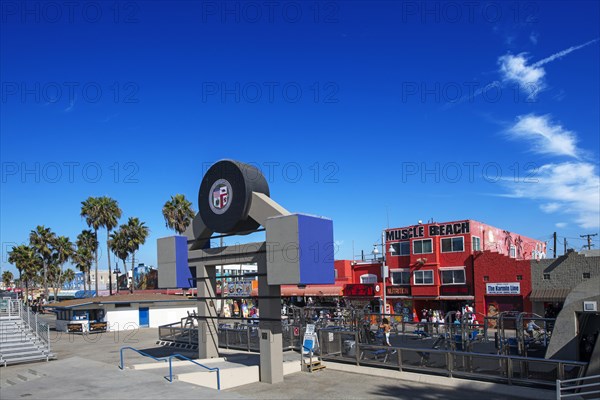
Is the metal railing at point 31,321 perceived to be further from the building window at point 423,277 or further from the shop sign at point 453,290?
the shop sign at point 453,290

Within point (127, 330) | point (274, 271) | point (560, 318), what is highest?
point (274, 271)

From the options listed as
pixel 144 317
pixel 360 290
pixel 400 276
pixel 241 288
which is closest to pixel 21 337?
pixel 144 317

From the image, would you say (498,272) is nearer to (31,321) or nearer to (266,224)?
(266,224)

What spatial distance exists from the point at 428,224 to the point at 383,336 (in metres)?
21.6

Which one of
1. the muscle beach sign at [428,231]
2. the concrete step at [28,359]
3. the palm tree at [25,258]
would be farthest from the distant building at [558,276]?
the palm tree at [25,258]

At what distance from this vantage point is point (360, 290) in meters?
43.4

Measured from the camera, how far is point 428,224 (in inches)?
1676

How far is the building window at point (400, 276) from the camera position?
43959mm

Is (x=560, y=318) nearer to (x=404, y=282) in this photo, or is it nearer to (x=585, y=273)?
(x=585, y=273)

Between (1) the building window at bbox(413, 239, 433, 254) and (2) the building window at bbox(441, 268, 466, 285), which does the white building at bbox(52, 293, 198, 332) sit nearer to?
(1) the building window at bbox(413, 239, 433, 254)

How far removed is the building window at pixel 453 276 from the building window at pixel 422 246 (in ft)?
7.20

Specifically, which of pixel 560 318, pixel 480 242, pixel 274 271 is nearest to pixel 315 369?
pixel 274 271

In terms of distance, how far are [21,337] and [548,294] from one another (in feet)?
111

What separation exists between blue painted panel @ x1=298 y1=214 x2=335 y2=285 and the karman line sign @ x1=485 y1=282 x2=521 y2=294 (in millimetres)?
25712
